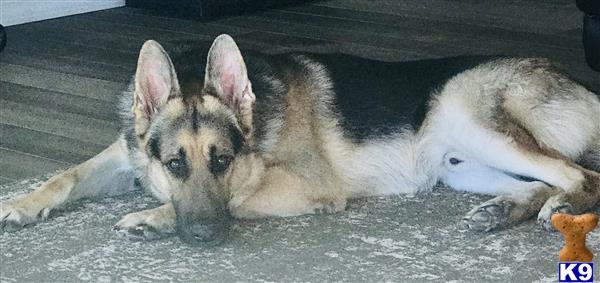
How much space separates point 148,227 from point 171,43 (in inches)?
141

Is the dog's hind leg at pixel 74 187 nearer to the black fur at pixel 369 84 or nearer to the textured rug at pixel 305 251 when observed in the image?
the textured rug at pixel 305 251

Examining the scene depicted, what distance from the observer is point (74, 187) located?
4.05 m

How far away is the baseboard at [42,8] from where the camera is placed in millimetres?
7734

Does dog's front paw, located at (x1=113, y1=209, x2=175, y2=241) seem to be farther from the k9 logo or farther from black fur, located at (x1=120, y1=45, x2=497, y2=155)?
the k9 logo

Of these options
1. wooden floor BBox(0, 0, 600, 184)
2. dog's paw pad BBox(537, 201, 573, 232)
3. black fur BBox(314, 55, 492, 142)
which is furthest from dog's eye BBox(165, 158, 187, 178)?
dog's paw pad BBox(537, 201, 573, 232)

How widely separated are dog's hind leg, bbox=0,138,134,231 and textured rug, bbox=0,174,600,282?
54 mm

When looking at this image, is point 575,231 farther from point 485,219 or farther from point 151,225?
point 151,225

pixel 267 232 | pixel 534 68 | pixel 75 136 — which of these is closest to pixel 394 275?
pixel 267 232

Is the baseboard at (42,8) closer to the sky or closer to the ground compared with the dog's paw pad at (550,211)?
closer to the sky

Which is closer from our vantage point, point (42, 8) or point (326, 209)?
point (326, 209)

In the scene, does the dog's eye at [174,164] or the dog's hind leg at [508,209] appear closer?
the dog's eye at [174,164]

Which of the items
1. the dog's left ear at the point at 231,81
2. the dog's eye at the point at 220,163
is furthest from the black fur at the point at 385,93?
the dog's eye at the point at 220,163

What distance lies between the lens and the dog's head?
3.55 metres

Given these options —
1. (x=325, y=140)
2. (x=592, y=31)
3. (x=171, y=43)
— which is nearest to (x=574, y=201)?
(x=325, y=140)
